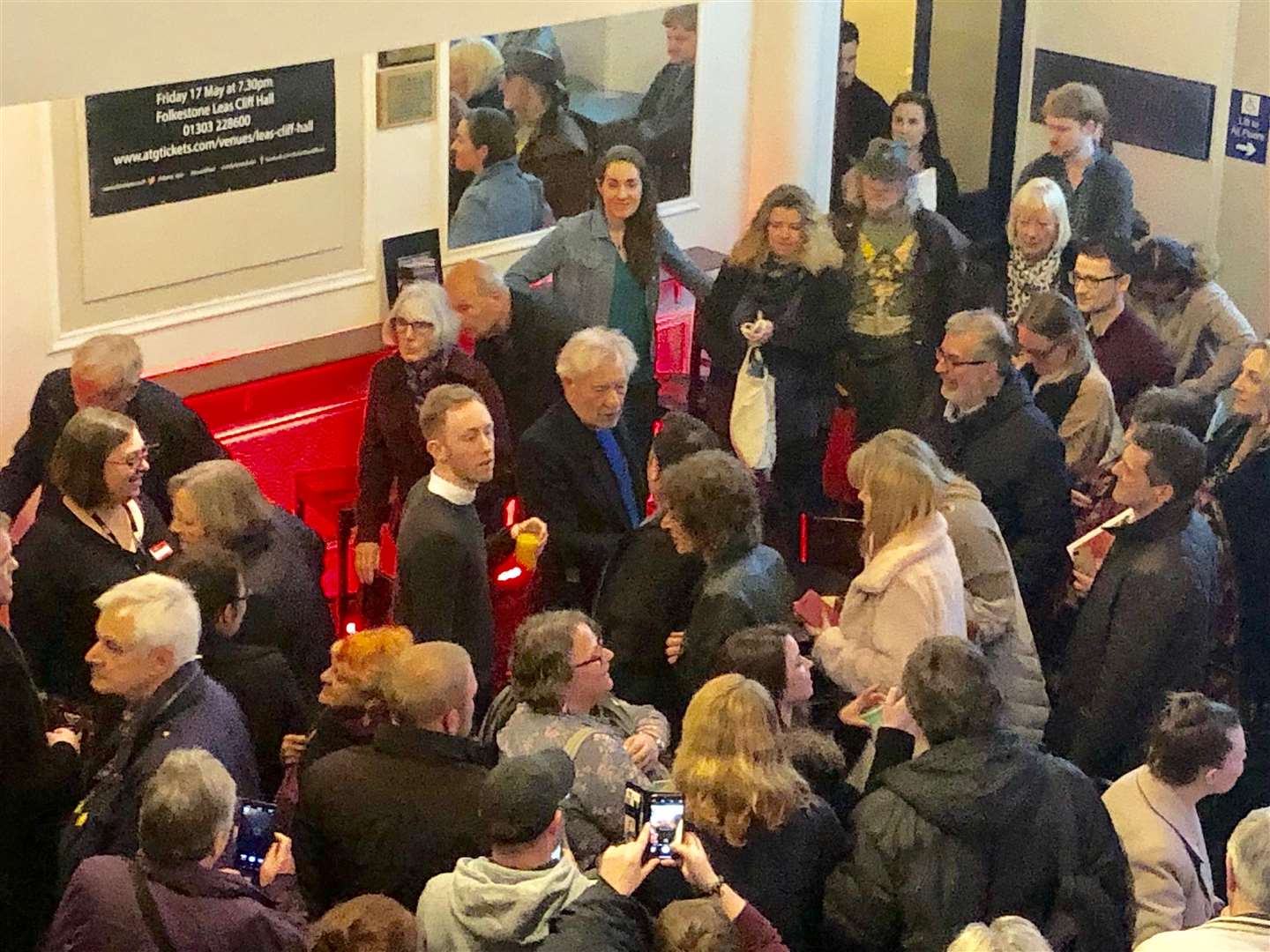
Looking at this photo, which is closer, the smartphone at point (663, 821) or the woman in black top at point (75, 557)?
the smartphone at point (663, 821)

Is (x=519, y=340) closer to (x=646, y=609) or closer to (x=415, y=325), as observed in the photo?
(x=415, y=325)

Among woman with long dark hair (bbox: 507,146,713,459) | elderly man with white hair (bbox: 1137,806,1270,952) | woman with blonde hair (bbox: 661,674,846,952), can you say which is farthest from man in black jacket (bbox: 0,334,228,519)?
elderly man with white hair (bbox: 1137,806,1270,952)

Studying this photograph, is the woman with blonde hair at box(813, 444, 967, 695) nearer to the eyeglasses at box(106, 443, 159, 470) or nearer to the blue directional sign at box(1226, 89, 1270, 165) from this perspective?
the eyeglasses at box(106, 443, 159, 470)

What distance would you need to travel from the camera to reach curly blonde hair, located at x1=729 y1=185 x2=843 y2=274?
5984 millimetres

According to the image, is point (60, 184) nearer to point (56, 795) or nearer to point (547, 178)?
point (547, 178)

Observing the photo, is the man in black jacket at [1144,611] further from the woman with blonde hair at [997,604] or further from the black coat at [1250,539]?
the black coat at [1250,539]

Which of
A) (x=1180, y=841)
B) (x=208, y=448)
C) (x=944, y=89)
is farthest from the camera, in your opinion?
(x=944, y=89)

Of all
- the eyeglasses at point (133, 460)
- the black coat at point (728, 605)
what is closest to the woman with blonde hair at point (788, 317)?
the black coat at point (728, 605)

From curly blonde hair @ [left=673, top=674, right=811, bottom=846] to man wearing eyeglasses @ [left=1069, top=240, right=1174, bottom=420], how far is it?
2.77 m

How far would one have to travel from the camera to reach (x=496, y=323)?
584cm

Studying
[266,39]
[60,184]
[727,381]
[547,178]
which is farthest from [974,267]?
[266,39]

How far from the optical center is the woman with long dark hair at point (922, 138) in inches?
301

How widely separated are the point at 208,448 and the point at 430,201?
92.3 inches

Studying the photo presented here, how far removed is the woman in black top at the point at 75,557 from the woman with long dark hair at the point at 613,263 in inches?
72.0
